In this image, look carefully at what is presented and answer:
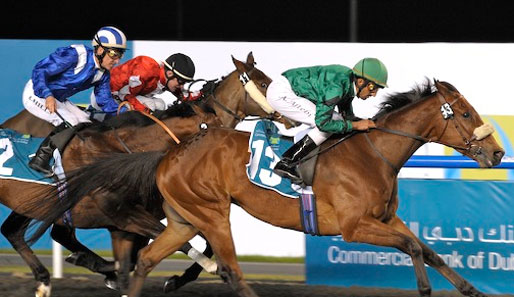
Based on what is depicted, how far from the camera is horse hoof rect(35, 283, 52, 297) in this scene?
24.2ft

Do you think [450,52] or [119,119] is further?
[450,52]

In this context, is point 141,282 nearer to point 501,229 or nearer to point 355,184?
point 355,184

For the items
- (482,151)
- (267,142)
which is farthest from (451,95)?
(267,142)

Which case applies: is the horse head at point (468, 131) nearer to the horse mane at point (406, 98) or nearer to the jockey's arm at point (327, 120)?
the horse mane at point (406, 98)

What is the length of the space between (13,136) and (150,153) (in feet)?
3.73

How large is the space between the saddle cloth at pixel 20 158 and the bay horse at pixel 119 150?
0.16 metres

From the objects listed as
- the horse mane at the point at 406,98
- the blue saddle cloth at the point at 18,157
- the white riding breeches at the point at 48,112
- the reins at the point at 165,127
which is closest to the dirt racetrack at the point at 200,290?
the blue saddle cloth at the point at 18,157

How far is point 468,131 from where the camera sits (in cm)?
664

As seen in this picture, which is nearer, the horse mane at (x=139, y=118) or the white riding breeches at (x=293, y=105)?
the white riding breeches at (x=293, y=105)

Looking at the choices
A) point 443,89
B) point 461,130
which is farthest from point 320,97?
point 461,130

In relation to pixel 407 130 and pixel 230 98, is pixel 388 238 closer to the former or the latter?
pixel 407 130

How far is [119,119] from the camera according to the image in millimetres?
7520

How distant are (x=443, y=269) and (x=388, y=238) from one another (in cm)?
38

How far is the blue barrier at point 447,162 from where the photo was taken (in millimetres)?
7574
